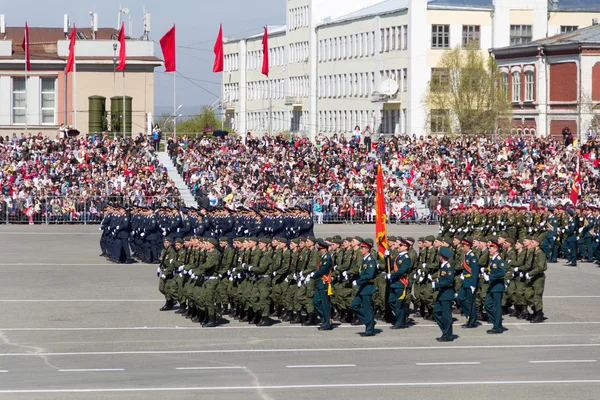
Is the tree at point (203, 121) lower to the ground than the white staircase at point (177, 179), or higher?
higher

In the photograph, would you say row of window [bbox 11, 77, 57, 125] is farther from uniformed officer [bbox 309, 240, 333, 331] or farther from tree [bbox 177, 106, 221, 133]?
tree [bbox 177, 106, 221, 133]

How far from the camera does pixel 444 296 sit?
1958 cm

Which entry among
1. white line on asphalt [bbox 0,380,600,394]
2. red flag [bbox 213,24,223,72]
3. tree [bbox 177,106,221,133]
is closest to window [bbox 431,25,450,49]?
red flag [bbox 213,24,223,72]

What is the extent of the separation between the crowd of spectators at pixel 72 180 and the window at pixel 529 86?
86.6 feet

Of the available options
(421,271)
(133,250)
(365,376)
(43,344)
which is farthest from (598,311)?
(133,250)

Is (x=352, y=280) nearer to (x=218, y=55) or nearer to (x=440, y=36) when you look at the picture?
(x=218, y=55)

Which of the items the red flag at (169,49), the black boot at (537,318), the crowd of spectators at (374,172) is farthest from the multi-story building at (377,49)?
the black boot at (537,318)

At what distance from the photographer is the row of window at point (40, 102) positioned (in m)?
60.9

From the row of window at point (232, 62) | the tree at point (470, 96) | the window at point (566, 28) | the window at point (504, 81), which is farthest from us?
the row of window at point (232, 62)

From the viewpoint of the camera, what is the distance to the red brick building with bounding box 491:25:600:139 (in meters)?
65.6

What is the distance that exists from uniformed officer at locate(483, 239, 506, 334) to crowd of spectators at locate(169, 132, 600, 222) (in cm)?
2460

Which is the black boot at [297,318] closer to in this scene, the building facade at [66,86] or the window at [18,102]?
the building facade at [66,86]

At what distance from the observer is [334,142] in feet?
179

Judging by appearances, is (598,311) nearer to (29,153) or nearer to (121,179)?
(121,179)
